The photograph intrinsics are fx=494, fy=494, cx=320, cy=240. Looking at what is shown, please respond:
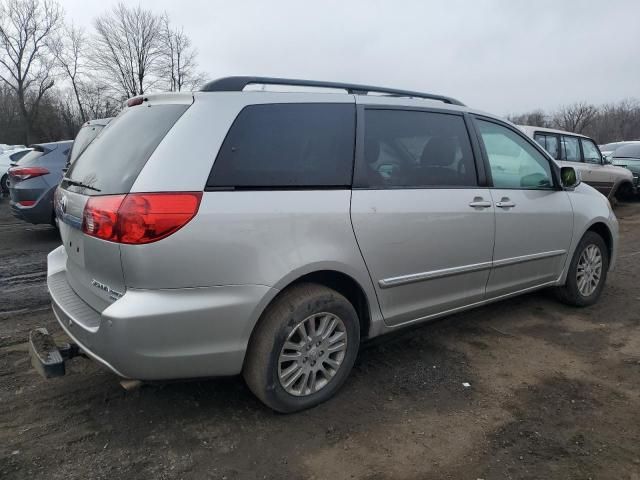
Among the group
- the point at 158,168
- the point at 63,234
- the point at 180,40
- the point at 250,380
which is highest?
the point at 180,40

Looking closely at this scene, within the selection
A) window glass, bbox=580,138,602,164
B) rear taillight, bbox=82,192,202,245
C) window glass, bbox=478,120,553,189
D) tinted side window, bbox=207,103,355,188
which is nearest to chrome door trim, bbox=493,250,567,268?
window glass, bbox=478,120,553,189

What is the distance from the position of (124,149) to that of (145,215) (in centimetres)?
58

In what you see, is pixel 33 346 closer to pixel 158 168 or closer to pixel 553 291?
pixel 158 168

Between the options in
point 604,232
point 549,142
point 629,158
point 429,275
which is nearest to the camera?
point 429,275

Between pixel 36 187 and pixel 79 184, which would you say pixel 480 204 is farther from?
pixel 36 187

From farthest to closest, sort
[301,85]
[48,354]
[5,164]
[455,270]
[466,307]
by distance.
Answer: [5,164] < [466,307] < [455,270] < [301,85] < [48,354]

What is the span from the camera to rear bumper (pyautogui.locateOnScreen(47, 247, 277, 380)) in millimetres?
2240

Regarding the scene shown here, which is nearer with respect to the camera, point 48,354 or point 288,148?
point 48,354

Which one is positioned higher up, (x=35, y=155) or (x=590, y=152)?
(x=35, y=155)

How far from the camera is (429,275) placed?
3.26 m

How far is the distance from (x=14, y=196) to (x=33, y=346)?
231 inches

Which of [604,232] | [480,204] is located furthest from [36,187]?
[604,232]

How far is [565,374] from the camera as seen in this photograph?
11.1 ft

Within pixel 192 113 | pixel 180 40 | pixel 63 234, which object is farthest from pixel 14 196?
pixel 180 40
